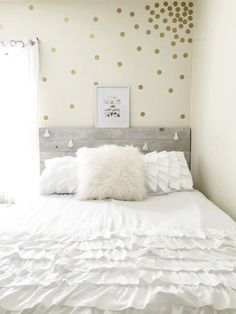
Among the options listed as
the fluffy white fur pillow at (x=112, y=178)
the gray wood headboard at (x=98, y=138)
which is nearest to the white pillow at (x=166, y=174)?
the fluffy white fur pillow at (x=112, y=178)

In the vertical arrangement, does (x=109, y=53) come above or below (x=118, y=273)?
above

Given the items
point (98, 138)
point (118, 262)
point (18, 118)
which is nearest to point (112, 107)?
point (98, 138)

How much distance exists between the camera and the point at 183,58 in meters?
2.91

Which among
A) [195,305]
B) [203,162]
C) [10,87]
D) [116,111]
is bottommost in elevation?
[195,305]

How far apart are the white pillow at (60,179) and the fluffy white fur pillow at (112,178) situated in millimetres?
111

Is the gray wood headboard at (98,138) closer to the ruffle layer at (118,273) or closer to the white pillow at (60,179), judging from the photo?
the white pillow at (60,179)

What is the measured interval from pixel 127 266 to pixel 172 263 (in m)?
0.17

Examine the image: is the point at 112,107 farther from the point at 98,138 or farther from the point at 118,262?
the point at 118,262

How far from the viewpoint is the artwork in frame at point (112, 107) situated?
292 centimetres

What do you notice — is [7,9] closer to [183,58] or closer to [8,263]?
[183,58]

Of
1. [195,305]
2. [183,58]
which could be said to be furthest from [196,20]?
[195,305]

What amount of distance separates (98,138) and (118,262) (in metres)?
1.81

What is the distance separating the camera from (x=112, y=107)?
2.94 metres

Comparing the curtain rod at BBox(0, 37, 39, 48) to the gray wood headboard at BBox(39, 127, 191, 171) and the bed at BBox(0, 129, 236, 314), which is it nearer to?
the gray wood headboard at BBox(39, 127, 191, 171)
